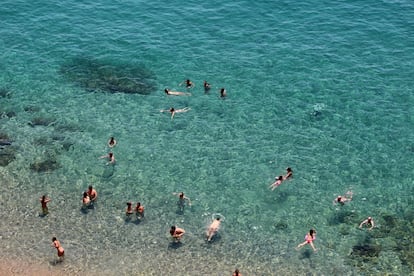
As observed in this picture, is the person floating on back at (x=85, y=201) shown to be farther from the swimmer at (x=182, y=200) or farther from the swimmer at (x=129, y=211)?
the swimmer at (x=182, y=200)

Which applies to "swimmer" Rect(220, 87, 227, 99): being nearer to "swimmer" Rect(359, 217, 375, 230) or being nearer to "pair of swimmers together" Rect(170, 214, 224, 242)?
"pair of swimmers together" Rect(170, 214, 224, 242)

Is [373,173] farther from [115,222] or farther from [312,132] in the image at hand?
[115,222]

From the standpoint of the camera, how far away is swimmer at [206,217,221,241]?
108 feet

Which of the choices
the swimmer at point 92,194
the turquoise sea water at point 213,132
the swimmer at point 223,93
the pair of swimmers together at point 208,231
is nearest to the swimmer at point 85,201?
the swimmer at point 92,194

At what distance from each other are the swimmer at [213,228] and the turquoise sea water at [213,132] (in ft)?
1.44

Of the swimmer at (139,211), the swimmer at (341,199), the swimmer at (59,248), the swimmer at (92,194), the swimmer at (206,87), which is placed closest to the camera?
the swimmer at (59,248)

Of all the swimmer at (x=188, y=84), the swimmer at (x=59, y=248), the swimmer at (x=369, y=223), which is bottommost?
the swimmer at (x=59, y=248)

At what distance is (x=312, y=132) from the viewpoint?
4216 cm

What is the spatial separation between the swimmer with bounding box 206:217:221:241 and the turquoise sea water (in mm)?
440

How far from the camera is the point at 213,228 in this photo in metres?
33.1

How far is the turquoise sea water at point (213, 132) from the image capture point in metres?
32.2

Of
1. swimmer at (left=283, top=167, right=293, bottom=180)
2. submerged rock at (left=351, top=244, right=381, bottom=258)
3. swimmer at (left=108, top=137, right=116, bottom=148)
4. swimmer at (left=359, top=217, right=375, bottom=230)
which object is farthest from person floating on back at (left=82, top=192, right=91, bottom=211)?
swimmer at (left=359, top=217, right=375, bottom=230)

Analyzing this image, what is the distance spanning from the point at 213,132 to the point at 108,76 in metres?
12.9

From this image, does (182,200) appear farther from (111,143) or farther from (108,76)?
(108,76)
